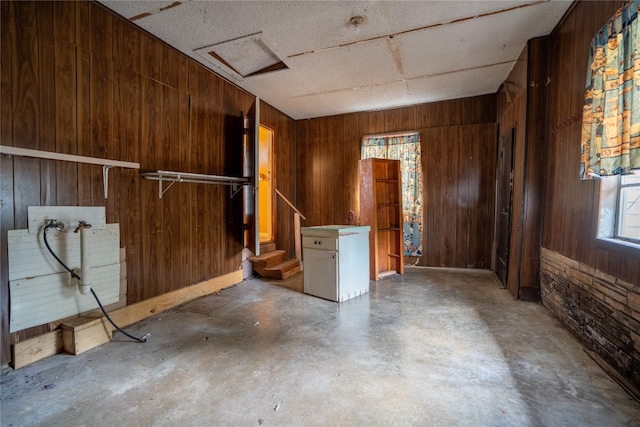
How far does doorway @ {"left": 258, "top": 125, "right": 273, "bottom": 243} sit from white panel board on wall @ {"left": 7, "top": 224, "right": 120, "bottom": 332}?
2.58 meters

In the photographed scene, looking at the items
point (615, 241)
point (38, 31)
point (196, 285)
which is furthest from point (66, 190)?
point (615, 241)

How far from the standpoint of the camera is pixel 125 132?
275 centimetres

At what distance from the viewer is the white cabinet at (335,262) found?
3383 mm

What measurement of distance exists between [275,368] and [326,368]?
0.35m

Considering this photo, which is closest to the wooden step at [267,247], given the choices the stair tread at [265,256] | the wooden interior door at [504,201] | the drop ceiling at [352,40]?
the stair tread at [265,256]

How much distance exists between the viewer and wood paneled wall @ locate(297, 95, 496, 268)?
4840 millimetres

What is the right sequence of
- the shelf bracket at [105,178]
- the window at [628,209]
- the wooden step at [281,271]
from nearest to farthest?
the window at [628,209], the shelf bracket at [105,178], the wooden step at [281,271]

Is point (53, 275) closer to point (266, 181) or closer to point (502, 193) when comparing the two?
point (266, 181)

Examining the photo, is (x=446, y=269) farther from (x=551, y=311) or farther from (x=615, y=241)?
(x=615, y=241)

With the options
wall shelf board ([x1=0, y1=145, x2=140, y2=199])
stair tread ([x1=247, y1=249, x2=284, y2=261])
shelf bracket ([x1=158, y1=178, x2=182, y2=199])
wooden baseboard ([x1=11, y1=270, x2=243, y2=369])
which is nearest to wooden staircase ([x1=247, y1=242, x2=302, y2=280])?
stair tread ([x1=247, y1=249, x2=284, y2=261])

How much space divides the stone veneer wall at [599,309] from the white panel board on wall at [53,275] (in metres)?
3.91

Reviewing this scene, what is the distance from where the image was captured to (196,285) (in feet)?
11.7

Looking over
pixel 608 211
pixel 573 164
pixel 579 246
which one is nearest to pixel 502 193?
pixel 573 164

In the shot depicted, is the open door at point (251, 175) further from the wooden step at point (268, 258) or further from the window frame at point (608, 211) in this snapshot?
the window frame at point (608, 211)
